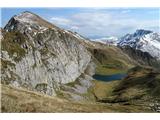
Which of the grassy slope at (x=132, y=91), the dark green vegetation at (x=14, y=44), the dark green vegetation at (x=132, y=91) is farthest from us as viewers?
the dark green vegetation at (x=14, y=44)

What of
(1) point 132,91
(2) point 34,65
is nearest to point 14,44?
(2) point 34,65

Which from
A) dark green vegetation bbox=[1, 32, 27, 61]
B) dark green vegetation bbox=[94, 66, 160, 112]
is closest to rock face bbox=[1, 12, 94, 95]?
dark green vegetation bbox=[1, 32, 27, 61]

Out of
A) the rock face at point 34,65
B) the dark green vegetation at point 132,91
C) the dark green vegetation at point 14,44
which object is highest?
the dark green vegetation at point 14,44

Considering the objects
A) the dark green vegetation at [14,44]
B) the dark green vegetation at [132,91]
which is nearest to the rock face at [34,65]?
the dark green vegetation at [14,44]

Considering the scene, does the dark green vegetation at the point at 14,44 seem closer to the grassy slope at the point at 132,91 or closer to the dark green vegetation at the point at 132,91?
the dark green vegetation at the point at 132,91

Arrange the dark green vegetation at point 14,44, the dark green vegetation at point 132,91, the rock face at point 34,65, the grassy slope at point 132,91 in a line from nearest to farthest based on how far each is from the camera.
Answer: the rock face at point 34,65 → the dark green vegetation at point 132,91 → the grassy slope at point 132,91 → the dark green vegetation at point 14,44

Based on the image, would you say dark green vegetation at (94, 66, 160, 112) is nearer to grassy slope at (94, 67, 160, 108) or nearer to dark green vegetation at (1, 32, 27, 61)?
grassy slope at (94, 67, 160, 108)

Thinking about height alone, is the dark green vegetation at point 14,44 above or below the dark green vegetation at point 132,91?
above
